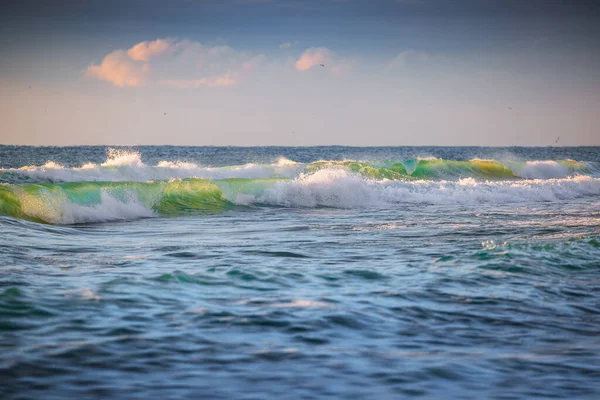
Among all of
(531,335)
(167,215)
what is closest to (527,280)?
(531,335)

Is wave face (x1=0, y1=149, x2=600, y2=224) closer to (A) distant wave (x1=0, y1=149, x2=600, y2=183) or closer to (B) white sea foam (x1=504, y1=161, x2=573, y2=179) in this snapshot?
(A) distant wave (x1=0, y1=149, x2=600, y2=183)

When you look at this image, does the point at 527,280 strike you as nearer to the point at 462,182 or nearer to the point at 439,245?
the point at 439,245

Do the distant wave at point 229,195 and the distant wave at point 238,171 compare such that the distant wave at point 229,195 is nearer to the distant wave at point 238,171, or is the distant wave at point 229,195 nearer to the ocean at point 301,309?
the ocean at point 301,309

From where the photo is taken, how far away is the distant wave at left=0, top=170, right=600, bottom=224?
17469mm

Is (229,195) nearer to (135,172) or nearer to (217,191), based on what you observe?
(217,191)

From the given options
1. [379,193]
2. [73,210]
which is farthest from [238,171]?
[73,210]

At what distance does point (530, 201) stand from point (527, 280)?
16362 mm

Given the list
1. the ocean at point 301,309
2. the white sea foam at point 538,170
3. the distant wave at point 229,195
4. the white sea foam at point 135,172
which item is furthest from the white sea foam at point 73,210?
the white sea foam at point 538,170

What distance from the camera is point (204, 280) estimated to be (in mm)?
8391

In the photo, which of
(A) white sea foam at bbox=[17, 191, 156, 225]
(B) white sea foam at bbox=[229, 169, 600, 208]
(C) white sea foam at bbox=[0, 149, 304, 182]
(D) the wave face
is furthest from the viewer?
(C) white sea foam at bbox=[0, 149, 304, 182]

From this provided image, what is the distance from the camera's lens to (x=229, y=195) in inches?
882

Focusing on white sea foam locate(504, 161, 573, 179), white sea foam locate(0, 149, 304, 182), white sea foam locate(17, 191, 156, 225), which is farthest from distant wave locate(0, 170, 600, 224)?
white sea foam locate(504, 161, 573, 179)

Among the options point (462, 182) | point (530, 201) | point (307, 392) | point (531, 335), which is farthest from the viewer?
point (462, 182)

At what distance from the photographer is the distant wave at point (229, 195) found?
1747 cm
